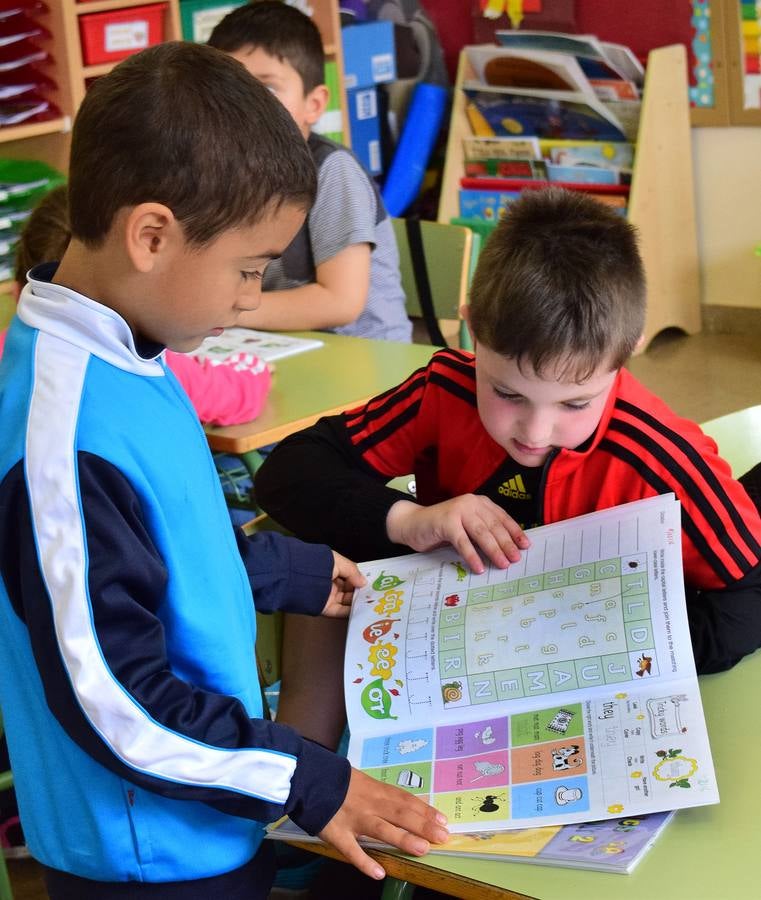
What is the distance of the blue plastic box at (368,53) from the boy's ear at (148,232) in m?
3.70

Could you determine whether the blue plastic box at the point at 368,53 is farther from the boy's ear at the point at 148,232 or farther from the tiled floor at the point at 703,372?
the boy's ear at the point at 148,232

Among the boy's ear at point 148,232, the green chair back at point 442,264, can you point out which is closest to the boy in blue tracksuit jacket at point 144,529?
the boy's ear at point 148,232

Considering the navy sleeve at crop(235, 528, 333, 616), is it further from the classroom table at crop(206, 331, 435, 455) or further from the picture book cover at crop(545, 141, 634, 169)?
the picture book cover at crop(545, 141, 634, 169)

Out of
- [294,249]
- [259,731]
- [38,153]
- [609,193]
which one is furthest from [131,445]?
[609,193]

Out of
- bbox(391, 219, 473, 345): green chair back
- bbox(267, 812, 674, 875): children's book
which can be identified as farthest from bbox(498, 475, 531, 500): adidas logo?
bbox(391, 219, 473, 345): green chair back

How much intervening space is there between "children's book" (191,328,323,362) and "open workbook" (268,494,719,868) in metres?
1.01

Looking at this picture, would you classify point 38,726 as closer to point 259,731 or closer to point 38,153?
point 259,731

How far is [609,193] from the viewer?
4.18m

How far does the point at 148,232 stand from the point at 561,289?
1.49ft

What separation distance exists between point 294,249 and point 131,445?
164 cm

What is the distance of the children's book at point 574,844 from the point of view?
77 cm

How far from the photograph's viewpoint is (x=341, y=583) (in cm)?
113

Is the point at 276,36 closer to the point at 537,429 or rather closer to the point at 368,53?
the point at 537,429

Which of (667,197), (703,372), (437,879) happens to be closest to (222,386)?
(437,879)
